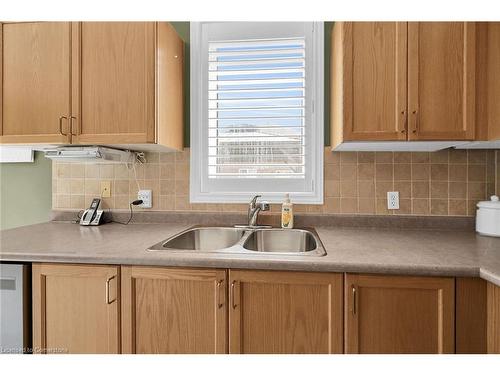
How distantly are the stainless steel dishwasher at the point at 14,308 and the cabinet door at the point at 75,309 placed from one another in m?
0.04

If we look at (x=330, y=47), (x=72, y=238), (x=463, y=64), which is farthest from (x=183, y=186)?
(x=463, y=64)

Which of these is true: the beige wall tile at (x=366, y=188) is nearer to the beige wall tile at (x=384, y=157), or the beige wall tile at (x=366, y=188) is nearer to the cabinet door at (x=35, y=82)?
the beige wall tile at (x=384, y=157)

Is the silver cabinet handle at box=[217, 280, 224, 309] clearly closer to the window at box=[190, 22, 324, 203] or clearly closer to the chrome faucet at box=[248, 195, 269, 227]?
the chrome faucet at box=[248, 195, 269, 227]

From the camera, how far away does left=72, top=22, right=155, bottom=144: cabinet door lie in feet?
5.21

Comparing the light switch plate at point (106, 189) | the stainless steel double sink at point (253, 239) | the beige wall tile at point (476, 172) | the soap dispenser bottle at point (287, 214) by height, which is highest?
the beige wall tile at point (476, 172)

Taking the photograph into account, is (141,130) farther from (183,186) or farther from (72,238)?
(72,238)

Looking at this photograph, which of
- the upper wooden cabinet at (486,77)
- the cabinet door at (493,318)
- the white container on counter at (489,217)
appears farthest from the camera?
the white container on counter at (489,217)

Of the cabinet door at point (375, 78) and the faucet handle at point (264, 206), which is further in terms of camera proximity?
the faucet handle at point (264, 206)

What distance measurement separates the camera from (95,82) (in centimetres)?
162

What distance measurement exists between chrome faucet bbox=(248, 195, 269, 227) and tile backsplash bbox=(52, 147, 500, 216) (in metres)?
0.14

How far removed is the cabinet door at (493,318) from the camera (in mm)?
1015

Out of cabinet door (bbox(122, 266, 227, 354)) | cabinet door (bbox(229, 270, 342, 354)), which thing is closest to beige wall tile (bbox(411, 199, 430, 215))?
cabinet door (bbox(229, 270, 342, 354))

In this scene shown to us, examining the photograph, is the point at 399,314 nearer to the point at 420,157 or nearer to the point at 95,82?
the point at 420,157

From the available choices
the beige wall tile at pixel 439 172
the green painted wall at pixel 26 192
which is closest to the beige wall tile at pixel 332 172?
the beige wall tile at pixel 439 172
